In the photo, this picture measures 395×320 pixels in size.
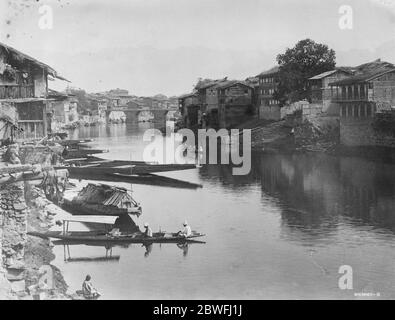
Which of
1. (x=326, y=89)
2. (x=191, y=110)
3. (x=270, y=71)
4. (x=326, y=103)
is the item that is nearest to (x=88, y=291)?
(x=326, y=103)

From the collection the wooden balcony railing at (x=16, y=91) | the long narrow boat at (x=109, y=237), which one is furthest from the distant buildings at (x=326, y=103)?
the wooden balcony railing at (x=16, y=91)

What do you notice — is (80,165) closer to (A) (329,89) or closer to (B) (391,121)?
(B) (391,121)

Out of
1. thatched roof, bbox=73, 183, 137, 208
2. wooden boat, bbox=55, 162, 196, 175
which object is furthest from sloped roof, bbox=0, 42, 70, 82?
thatched roof, bbox=73, 183, 137, 208

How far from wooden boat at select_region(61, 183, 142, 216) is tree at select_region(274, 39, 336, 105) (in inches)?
801

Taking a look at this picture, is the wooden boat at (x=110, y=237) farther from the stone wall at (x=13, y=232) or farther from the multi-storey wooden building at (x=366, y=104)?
Answer: the multi-storey wooden building at (x=366, y=104)

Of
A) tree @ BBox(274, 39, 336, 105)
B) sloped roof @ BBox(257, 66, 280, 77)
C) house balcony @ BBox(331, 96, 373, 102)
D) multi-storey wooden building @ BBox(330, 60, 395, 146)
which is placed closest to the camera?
multi-storey wooden building @ BBox(330, 60, 395, 146)

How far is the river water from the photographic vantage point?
11055mm

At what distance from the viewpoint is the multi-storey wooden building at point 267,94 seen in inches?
1416

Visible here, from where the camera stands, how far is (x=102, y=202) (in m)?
14.6

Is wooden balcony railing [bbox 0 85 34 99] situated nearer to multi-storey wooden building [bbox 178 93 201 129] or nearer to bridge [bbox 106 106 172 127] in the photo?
multi-storey wooden building [bbox 178 93 201 129]

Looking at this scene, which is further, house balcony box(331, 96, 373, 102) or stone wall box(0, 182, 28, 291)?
house balcony box(331, 96, 373, 102)

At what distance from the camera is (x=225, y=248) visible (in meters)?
13.0

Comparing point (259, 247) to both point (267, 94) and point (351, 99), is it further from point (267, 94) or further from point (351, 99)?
point (267, 94)
